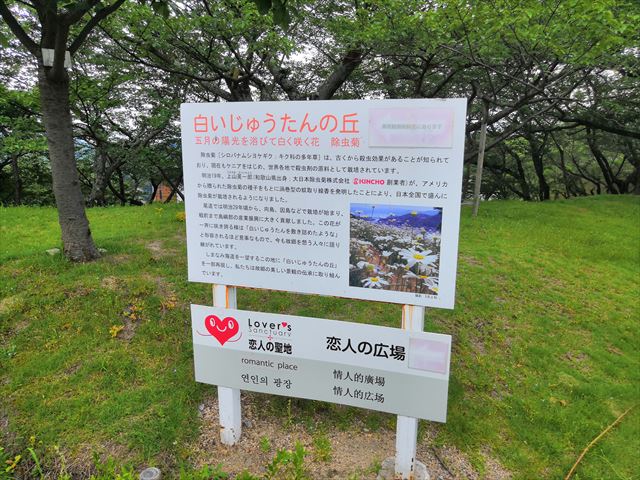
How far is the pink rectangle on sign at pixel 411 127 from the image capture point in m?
2.02

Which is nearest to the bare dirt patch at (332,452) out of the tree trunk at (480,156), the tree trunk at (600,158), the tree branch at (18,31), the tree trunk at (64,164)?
the tree trunk at (64,164)

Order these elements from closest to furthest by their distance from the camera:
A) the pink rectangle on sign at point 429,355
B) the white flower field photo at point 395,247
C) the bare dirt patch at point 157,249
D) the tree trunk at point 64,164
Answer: the white flower field photo at point 395,247, the pink rectangle on sign at point 429,355, the tree trunk at point 64,164, the bare dirt patch at point 157,249

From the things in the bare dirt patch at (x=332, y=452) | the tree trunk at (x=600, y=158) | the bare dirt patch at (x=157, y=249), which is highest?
the tree trunk at (x=600, y=158)

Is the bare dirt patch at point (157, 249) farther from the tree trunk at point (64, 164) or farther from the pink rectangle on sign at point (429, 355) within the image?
the pink rectangle on sign at point (429, 355)

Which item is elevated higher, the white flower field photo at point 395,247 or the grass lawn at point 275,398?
the white flower field photo at point 395,247

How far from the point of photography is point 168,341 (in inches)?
144

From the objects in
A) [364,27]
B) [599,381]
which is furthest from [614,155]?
[599,381]

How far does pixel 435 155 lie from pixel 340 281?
848mm

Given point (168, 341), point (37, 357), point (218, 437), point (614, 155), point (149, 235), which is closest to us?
point (218, 437)

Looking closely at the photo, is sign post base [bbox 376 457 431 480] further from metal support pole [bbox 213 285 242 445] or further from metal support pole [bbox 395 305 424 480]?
metal support pole [bbox 213 285 242 445]

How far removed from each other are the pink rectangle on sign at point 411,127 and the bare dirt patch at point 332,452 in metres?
1.98

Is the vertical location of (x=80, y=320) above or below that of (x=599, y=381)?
above

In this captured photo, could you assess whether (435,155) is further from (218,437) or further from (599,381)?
(599,381)

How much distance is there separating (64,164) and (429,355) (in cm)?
411
